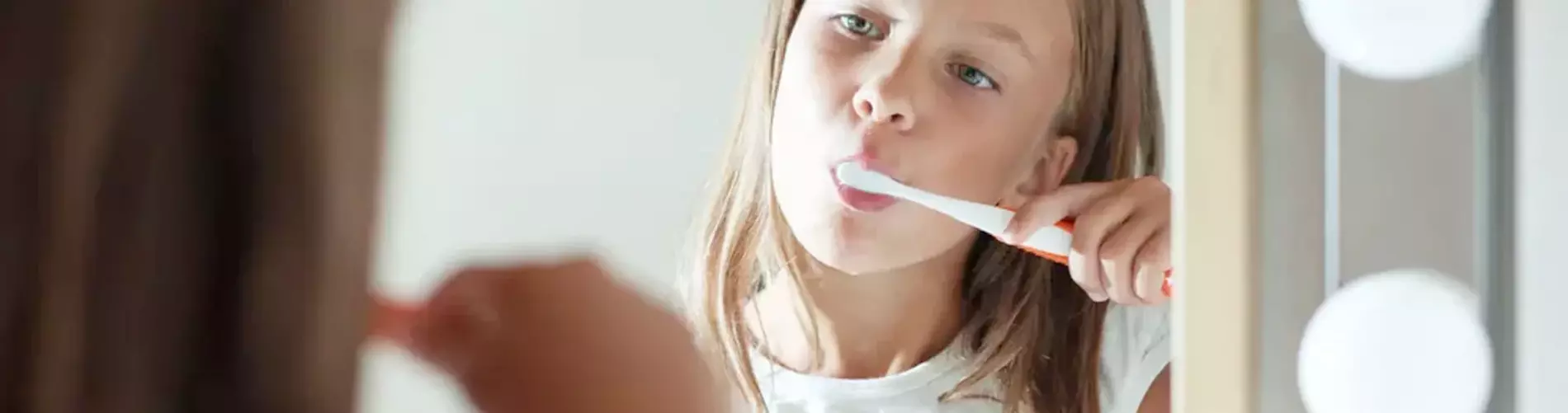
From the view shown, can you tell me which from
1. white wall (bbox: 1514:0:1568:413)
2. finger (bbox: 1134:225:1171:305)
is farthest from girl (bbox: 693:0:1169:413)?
white wall (bbox: 1514:0:1568:413)

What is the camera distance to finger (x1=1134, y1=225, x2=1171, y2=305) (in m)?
0.52

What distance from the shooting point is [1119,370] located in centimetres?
54

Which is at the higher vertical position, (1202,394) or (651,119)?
(651,119)

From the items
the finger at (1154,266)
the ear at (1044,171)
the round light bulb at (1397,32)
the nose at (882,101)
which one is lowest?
the finger at (1154,266)

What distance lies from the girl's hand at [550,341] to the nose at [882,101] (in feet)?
0.39

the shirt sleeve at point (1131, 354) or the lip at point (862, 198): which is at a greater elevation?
the lip at point (862, 198)

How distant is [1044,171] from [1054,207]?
0.05 ft

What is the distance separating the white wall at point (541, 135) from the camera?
0.44 m

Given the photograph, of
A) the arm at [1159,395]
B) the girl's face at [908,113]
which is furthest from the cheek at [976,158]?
the arm at [1159,395]

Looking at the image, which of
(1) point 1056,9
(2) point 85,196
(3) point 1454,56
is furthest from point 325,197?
(3) point 1454,56

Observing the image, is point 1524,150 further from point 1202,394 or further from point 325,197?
point 325,197

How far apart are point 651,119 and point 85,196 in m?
0.21

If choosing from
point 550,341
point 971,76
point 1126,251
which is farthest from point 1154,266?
point 550,341

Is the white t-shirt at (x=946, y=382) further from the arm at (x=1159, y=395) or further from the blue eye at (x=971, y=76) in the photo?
the blue eye at (x=971, y=76)
